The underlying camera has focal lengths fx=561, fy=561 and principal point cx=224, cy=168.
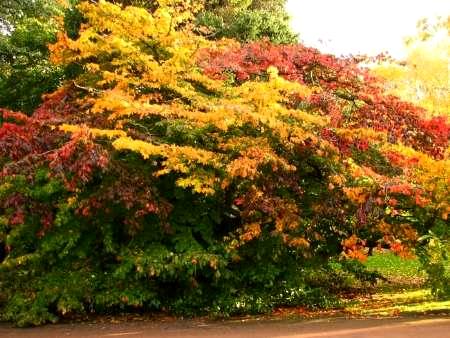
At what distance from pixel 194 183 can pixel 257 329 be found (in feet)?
7.60

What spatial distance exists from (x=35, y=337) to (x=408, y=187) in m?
5.84

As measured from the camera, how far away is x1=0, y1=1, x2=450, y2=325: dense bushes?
8.51 metres

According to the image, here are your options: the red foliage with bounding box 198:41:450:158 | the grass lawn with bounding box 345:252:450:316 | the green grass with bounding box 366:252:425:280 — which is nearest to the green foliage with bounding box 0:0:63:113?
the red foliage with bounding box 198:41:450:158

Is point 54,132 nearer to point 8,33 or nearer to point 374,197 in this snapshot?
point 374,197

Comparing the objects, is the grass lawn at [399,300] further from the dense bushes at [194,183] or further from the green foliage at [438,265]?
the dense bushes at [194,183]

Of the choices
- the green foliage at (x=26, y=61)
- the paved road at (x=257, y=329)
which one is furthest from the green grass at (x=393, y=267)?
the green foliage at (x=26, y=61)

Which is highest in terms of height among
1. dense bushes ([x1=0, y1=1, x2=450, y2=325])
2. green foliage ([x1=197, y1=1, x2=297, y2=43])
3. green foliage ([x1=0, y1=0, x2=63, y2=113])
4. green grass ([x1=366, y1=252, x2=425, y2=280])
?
green foliage ([x1=197, y1=1, x2=297, y2=43])

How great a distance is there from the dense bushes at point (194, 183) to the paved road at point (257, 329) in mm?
428

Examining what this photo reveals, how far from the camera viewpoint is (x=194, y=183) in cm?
839

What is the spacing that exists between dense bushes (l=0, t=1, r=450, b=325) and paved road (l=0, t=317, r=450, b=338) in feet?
1.40

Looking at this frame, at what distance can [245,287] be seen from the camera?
981cm

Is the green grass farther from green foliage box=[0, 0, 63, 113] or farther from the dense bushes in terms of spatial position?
green foliage box=[0, 0, 63, 113]

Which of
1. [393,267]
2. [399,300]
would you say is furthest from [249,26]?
[399,300]

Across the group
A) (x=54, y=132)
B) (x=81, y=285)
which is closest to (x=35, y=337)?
(x=81, y=285)
